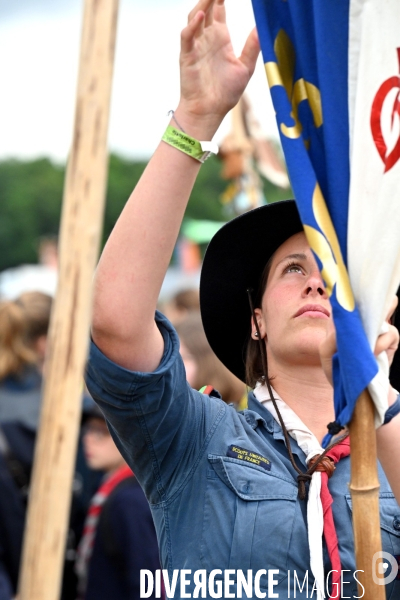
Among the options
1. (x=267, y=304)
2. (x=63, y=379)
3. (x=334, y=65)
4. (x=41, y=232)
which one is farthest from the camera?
(x=41, y=232)

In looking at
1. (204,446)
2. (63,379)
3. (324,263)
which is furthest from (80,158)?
(204,446)

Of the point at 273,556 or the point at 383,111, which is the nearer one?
the point at 383,111

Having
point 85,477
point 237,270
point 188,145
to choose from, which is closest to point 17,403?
point 85,477

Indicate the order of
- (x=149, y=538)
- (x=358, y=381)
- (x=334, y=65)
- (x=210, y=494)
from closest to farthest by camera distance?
(x=358, y=381) < (x=334, y=65) < (x=210, y=494) < (x=149, y=538)

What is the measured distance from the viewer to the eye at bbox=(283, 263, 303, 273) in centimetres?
260

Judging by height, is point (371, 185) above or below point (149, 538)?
above

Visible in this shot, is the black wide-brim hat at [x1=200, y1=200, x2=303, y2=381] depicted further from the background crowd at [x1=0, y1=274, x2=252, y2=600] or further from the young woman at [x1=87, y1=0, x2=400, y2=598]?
the background crowd at [x1=0, y1=274, x2=252, y2=600]

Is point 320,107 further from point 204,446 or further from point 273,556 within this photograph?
point 273,556

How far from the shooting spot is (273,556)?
2.16 meters

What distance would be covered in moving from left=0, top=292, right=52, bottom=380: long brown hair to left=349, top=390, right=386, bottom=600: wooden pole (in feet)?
11.5

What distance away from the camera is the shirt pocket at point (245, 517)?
2162 mm

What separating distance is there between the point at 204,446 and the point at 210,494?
12 cm

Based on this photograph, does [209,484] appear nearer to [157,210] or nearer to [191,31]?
[157,210]

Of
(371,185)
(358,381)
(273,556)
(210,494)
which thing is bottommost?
(273,556)
